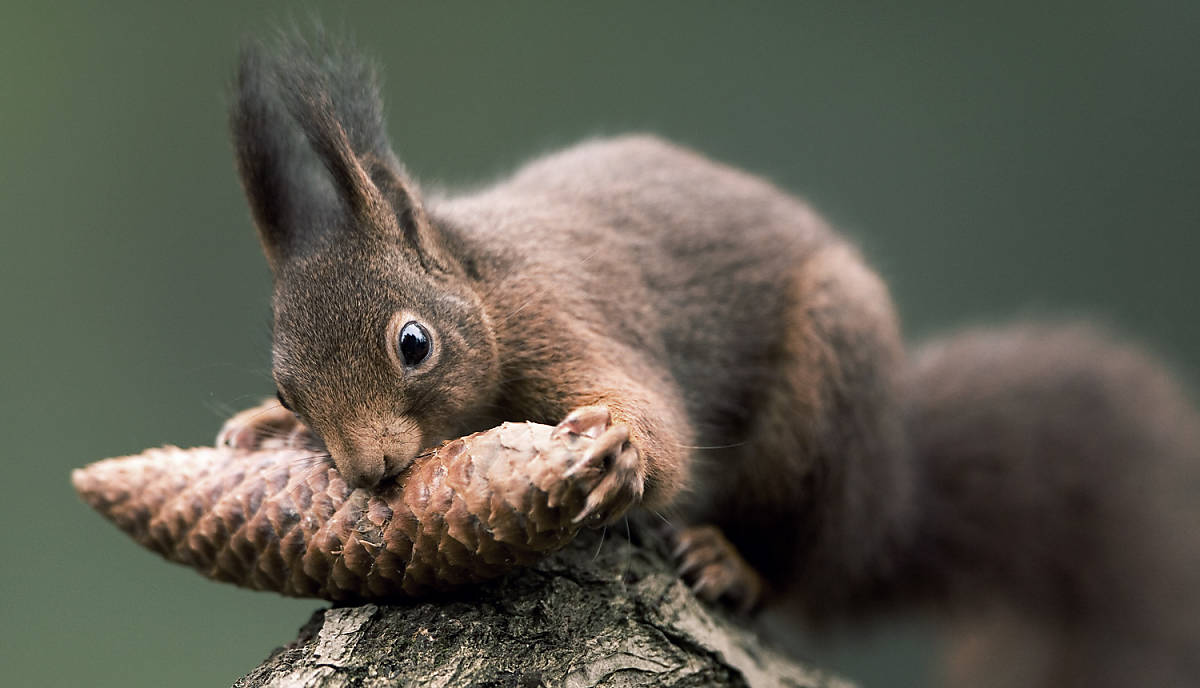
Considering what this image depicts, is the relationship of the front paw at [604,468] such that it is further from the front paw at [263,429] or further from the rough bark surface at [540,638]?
the front paw at [263,429]

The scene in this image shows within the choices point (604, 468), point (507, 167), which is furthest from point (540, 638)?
point (507, 167)

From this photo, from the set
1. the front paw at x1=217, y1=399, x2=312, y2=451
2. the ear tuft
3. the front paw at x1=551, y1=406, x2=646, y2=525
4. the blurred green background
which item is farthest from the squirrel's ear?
the blurred green background

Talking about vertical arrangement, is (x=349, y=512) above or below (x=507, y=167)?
below

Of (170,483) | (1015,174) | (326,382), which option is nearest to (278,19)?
(326,382)

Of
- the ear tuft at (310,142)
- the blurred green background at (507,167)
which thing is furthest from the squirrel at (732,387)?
the blurred green background at (507,167)

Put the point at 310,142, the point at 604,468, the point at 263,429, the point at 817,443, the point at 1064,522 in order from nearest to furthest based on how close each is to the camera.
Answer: the point at 604,468
the point at 310,142
the point at 263,429
the point at 817,443
the point at 1064,522

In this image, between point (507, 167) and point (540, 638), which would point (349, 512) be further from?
point (507, 167)

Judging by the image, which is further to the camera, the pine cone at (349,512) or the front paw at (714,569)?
the front paw at (714,569)
